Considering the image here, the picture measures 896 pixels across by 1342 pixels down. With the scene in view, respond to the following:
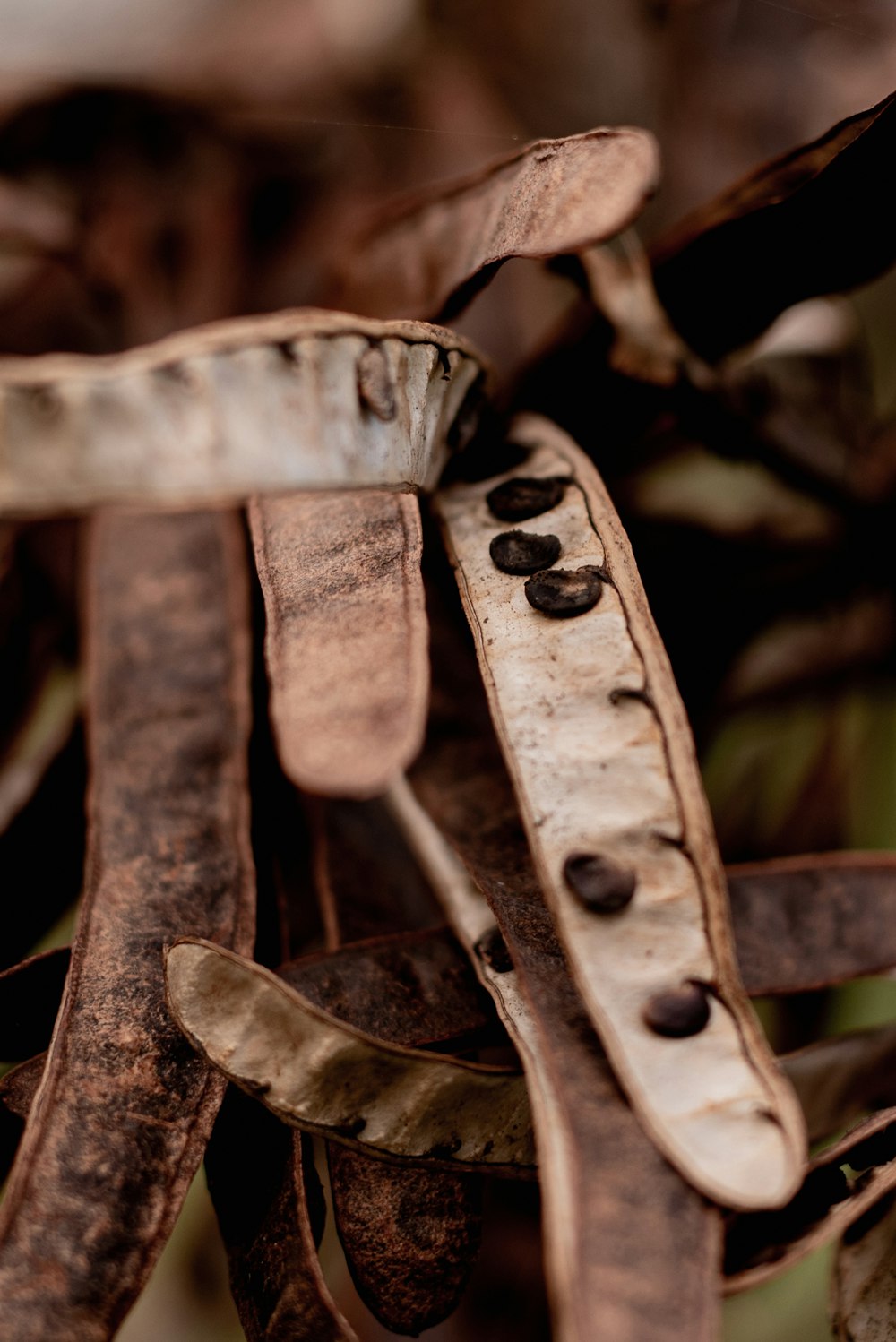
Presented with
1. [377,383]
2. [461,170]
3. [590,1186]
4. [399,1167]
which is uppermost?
[377,383]

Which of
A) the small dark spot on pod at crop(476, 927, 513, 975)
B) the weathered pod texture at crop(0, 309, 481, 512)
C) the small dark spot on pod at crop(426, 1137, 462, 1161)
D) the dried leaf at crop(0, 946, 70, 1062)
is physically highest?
the weathered pod texture at crop(0, 309, 481, 512)

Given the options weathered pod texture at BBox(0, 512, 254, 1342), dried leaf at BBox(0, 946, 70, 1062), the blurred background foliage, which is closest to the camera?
weathered pod texture at BBox(0, 512, 254, 1342)

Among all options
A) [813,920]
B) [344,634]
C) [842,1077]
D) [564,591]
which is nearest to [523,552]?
[564,591]

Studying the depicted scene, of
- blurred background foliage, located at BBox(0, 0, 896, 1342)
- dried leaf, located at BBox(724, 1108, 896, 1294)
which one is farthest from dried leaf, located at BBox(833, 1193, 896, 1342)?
blurred background foliage, located at BBox(0, 0, 896, 1342)

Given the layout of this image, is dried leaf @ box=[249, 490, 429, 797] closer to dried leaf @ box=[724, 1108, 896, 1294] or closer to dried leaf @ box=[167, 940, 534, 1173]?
dried leaf @ box=[167, 940, 534, 1173]

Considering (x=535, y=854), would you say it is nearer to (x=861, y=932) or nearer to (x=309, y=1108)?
(x=309, y=1108)

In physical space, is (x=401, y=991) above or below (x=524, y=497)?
below

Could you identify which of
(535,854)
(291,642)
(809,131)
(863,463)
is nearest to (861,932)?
(535,854)

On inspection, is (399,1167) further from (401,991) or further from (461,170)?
(461,170)
